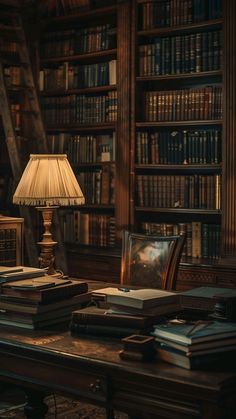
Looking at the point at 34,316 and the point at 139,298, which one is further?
the point at 34,316

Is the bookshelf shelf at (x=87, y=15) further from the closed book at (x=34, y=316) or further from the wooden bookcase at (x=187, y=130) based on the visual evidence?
the closed book at (x=34, y=316)

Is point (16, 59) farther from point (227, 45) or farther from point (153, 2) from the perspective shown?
point (227, 45)

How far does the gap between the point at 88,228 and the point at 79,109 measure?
3.06 ft

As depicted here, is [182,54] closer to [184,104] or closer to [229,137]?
[184,104]

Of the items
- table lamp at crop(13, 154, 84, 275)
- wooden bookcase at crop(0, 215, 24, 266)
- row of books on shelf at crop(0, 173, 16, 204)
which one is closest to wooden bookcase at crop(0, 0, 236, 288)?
row of books on shelf at crop(0, 173, 16, 204)

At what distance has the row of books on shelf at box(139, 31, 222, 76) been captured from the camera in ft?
14.9

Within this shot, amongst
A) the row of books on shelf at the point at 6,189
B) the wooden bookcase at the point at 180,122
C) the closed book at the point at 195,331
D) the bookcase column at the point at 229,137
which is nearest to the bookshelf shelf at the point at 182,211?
the wooden bookcase at the point at 180,122

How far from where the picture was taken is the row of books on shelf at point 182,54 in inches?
179

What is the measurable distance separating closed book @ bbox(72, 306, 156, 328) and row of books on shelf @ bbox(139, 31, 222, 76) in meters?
2.80

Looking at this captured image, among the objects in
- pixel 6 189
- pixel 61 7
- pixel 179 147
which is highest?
pixel 61 7

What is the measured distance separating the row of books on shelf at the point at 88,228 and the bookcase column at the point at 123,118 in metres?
0.13

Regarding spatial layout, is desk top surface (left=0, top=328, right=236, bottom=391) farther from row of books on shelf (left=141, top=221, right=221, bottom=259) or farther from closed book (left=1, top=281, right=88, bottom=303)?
row of books on shelf (left=141, top=221, right=221, bottom=259)

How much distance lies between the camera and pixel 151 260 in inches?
136

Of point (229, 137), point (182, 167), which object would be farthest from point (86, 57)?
point (229, 137)
